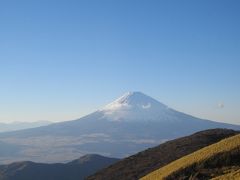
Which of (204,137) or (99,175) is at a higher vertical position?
(204,137)

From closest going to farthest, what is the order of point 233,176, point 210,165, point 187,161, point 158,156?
point 233,176
point 210,165
point 187,161
point 158,156

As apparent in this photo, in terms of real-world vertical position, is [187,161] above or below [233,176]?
above

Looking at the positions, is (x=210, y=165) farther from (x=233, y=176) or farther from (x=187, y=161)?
(x=233, y=176)

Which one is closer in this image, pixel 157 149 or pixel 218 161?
pixel 218 161

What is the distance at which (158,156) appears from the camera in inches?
2734

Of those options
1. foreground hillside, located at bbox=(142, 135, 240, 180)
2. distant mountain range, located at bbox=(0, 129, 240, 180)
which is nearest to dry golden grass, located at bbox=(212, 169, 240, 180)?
distant mountain range, located at bbox=(0, 129, 240, 180)

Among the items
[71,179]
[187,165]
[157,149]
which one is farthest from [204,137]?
[71,179]

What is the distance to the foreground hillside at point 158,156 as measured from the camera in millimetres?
64375

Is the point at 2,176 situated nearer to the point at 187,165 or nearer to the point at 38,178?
the point at 38,178

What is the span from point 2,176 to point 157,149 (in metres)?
137

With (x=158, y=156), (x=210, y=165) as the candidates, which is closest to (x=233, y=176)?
(x=210, y=165)

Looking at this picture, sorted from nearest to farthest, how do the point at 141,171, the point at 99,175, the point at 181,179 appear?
the point at 181,179
the point at 141,171
the point at 99,175

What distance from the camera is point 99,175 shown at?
2712 inches

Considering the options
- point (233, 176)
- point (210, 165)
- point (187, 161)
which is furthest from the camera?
point (187, 161)
